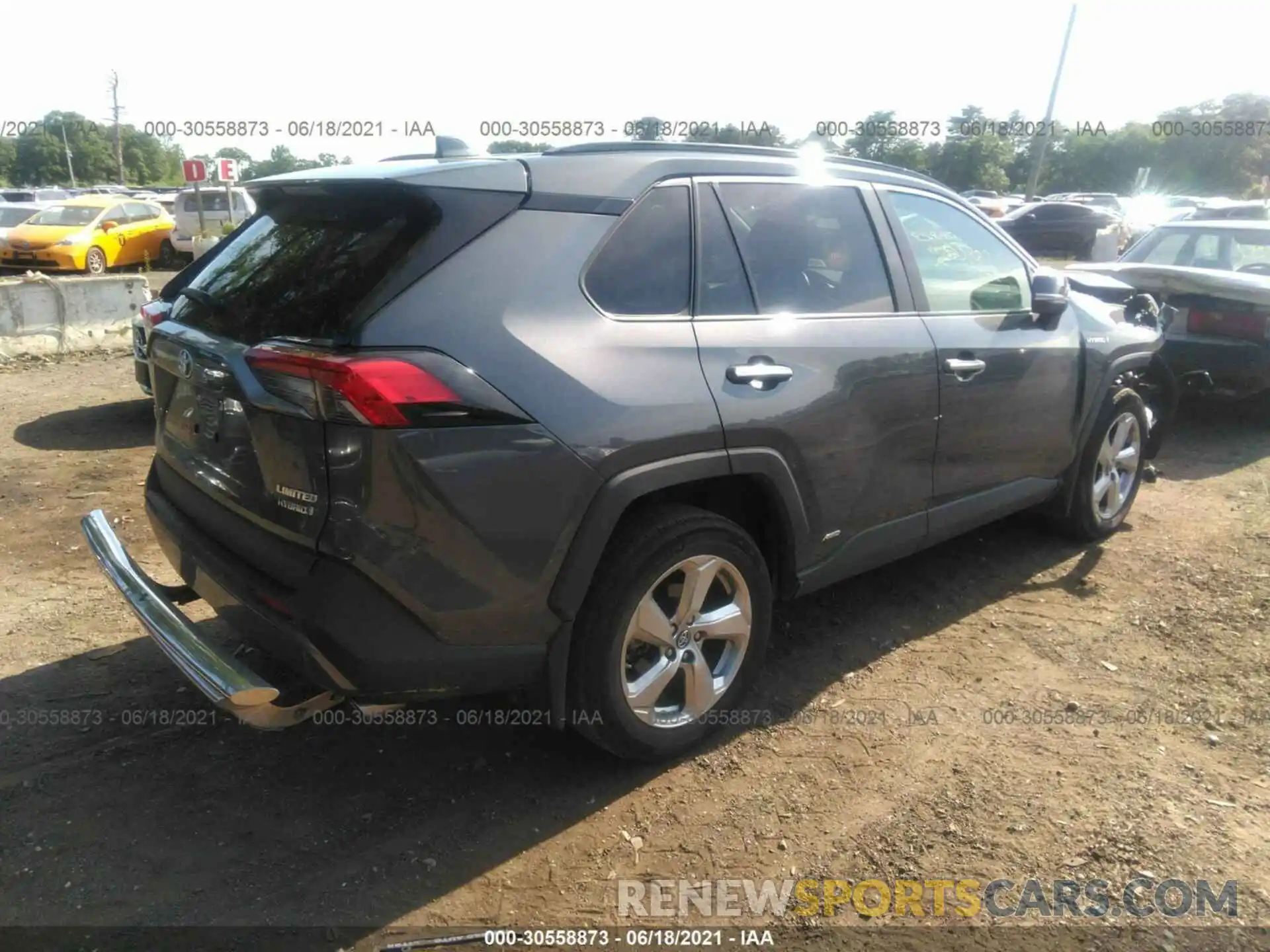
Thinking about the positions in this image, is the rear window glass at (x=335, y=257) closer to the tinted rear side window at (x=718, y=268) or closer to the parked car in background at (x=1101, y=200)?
the tinted rear side window at (x=718, y=268)

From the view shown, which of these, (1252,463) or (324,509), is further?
(1252,463)

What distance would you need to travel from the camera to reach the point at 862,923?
2482 mm

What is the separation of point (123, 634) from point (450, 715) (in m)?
1.51

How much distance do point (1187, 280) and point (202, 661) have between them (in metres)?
7.05

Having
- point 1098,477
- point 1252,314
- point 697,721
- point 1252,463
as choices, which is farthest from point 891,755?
point 1252,314

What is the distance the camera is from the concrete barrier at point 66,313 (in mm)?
8781

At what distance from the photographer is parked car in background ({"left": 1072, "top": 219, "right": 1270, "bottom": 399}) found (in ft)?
21.7

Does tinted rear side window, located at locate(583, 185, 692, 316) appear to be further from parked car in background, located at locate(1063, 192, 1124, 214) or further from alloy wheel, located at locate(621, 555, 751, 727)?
parked car in background, located at locate(1063, 192, 1124, 214)

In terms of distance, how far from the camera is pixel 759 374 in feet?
9.77

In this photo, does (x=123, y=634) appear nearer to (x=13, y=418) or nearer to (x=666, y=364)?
(x=666, y=364)

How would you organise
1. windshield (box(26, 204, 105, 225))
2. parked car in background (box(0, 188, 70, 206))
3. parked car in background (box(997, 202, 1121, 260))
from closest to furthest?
windshield (box(26, 204, 105, 225)), parked car in background (box(997, 202, 1121, 260)), parked car in background (box(0, 188, 70, 206))

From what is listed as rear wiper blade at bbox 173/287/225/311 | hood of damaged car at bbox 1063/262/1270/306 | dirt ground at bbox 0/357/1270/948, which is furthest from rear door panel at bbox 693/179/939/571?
hood of damaged car at bbox 1063/262/1270/306

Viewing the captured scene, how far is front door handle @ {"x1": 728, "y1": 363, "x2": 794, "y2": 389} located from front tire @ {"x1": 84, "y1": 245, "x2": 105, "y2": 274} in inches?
707

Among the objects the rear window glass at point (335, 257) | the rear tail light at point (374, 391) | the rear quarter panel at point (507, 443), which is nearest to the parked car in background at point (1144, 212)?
the rear quarter panel at point (507, 443)
